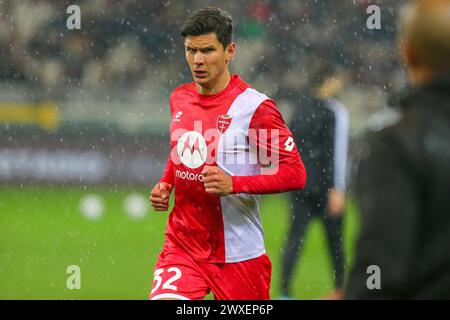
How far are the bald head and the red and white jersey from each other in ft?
8.90

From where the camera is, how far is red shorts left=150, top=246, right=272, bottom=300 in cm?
503

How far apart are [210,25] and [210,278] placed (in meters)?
1.36

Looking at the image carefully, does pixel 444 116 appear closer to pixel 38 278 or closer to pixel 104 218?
pixel 38 278

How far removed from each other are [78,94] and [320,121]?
25.0 ft

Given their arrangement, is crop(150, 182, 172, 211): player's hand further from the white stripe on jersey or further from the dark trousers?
the dark trousers

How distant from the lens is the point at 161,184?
5285mm

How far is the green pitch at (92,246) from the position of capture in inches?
360

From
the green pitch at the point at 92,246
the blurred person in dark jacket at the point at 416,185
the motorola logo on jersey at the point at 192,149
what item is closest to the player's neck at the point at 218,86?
the motorola logo on jersey at the point at 192,149

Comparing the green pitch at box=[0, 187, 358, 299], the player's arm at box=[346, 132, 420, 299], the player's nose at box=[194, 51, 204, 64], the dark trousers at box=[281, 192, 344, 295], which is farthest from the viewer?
the green pitch at box=[0, 187, 358, 299]

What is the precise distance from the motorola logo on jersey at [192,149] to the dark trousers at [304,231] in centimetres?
358

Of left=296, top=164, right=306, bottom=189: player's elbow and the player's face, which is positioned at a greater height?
the player's face

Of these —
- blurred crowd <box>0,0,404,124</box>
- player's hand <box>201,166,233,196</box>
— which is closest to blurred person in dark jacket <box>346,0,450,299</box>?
player's hand <box>201,166,233,196</box>

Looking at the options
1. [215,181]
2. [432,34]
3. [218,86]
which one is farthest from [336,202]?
[432,34]

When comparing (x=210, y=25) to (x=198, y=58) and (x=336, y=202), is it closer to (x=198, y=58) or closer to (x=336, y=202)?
(x=198, y=58)
